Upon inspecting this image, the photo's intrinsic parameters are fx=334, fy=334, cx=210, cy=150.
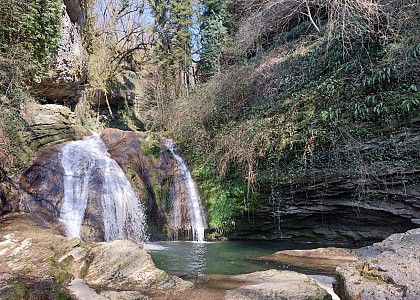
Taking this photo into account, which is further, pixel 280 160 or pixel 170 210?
pixel 170 210

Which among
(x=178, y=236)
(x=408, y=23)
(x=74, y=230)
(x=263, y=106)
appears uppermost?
(x=408, y=23)

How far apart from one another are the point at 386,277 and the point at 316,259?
9.34 feet

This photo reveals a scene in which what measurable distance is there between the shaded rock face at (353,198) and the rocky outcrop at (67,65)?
7116mm

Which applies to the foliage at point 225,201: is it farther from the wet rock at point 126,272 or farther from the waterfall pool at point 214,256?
the wet rock at point 126,272

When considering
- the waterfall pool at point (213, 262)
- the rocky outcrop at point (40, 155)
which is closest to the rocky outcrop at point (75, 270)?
the waterfall pool at point (213, 262)

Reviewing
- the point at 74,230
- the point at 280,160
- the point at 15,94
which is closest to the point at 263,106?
the point at 280,160

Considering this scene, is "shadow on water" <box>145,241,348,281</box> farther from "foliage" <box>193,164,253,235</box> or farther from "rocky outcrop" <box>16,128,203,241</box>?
"rocky outcrop" <box>16,128,203,241</box>

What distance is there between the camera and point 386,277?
3.08m

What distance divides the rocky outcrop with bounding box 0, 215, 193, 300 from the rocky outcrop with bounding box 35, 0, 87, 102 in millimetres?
6394

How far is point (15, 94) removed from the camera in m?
8.28

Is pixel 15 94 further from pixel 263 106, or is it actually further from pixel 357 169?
pixel 357 169

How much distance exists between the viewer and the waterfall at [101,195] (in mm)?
7273

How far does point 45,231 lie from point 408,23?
26.4 ft

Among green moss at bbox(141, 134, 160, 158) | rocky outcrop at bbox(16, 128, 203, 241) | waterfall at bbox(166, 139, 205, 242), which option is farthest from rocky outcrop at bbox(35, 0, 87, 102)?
waterfall at bbox(166, 139, 205, 242)
